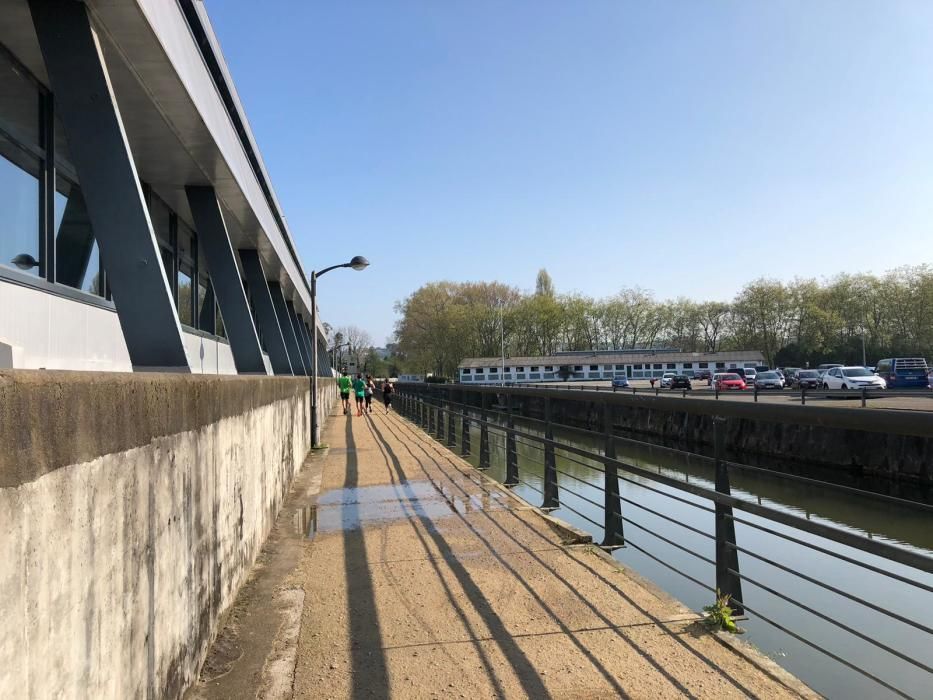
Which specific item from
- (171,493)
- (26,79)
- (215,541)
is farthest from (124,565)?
(26,79)

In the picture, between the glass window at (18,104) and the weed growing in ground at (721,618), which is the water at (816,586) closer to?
the weed growing in ground at (721,618)

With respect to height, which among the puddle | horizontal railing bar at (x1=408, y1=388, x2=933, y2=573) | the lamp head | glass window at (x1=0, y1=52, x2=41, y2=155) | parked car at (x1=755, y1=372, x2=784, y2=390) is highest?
glass window at (x1=0, y1=52, x2=41, y2=155)

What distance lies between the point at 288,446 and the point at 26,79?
5.46 m

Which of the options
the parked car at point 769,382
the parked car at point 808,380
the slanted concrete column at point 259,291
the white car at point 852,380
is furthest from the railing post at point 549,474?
the parked car at point 769,382

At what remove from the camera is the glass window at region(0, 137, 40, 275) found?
6.59m

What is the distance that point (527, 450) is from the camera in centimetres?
2172

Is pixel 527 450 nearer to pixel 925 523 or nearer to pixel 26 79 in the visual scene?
pixel 925 523

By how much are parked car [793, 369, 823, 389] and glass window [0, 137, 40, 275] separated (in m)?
44.9

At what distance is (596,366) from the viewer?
93.6m

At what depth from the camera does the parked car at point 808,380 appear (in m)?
46.2

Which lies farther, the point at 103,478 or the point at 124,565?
the point at 124,565

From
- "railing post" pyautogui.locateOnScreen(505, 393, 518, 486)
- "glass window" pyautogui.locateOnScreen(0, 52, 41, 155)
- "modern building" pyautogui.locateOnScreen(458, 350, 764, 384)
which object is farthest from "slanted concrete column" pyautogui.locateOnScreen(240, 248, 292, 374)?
"modern building" pyautogui.locateOnScreen(458, 350, 764, 384)

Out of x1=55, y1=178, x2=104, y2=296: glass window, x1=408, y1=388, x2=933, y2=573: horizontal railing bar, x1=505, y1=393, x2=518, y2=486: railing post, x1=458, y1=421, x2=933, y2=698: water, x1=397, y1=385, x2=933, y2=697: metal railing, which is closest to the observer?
x1=408, y1=388, x2=933, y2=573: horizontal railing bar

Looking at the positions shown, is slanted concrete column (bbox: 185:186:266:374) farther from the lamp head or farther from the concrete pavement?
the concrete pavement
